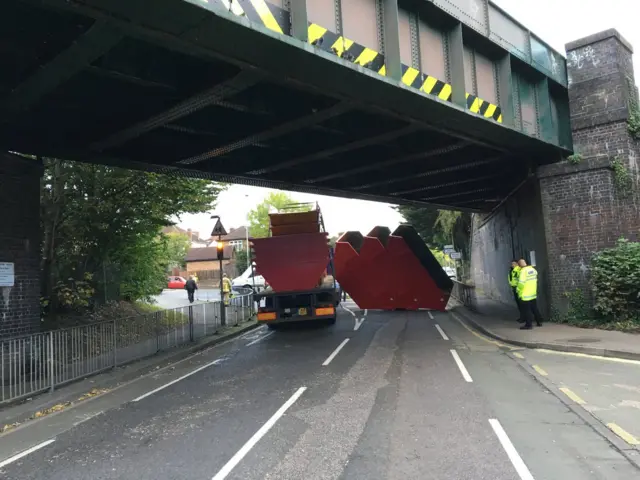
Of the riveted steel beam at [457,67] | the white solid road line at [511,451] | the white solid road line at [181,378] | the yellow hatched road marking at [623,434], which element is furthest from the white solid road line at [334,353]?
the riveted steel beam at [457,67]

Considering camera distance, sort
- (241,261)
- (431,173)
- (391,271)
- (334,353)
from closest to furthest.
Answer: (334,353)
(431,173)
(391,271)
(241,261)

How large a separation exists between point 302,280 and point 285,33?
919 cm

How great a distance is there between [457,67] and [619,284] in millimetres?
7242

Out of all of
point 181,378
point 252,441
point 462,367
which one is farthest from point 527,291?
point 252,441

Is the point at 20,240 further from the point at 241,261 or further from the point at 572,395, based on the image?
the point at 241,261

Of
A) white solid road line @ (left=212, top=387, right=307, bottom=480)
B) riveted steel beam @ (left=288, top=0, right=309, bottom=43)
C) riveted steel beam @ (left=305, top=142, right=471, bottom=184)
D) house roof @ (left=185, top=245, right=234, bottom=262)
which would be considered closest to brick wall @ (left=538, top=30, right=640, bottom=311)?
riveted steel beam @ (left=305, top=142, right=471, bottom=184)

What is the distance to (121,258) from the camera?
18.3m

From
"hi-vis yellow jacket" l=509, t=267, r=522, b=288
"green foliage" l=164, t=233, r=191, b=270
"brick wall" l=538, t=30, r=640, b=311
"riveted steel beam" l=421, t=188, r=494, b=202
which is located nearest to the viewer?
"brick wall" l=538, t=30, r=640, b=311

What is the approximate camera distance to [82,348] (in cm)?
977

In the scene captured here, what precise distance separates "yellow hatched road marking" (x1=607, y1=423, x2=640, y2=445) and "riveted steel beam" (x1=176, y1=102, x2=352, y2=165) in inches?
255

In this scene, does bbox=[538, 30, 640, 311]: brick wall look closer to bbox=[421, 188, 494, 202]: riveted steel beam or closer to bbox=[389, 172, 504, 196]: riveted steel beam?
bbox=[389, 172, 504, 196]: riveted steel beam

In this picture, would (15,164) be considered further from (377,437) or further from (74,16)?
(377,437)

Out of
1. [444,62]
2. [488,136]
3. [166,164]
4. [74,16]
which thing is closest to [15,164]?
[166,164]

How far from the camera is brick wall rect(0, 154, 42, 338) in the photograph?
995cm
